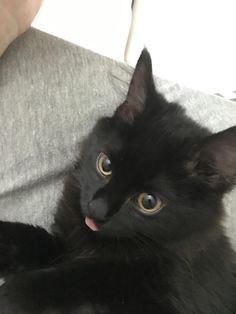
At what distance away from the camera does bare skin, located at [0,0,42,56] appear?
109 cm

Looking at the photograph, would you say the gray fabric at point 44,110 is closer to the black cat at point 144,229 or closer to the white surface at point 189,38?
the black cat at point 144,229

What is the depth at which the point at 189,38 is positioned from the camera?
84.0 inches

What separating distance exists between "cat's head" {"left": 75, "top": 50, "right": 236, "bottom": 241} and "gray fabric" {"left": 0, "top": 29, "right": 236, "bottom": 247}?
9.9 inches

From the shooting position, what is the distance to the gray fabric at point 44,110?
3.73 feet

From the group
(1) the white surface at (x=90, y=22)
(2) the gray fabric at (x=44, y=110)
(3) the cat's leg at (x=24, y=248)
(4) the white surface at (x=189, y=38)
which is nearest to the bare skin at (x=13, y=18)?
(2) the gray fabric at (x=44, y=110)

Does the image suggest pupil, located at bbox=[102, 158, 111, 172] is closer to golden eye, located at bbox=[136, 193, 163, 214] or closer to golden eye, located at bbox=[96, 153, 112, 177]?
golden eye, located at bbox=[96, 153, 112, 177]

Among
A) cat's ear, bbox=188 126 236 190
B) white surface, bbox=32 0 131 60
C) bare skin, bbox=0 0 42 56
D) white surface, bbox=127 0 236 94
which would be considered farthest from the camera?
white surface, bbox=127 0 236 94

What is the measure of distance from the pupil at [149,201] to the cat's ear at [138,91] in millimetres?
193

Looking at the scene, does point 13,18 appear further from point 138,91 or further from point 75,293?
point 75,293

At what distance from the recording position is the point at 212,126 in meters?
1.30

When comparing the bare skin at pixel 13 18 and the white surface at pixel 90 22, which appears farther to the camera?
Answer: the white surface at pixel 90 22

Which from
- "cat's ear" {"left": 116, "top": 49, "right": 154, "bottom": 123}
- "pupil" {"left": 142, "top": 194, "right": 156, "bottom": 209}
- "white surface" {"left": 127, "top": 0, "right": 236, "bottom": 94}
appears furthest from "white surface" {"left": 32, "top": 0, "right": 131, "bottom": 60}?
"pupil" {"left": 142, "top": 194, "right": 156, "bottom": 209}

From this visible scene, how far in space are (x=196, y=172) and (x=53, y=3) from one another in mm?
1275

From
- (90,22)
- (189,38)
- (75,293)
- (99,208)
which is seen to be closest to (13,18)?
(99,208)
